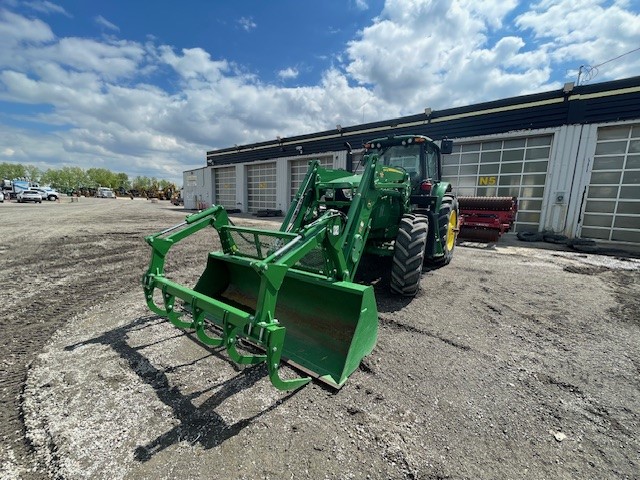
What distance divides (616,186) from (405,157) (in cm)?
914

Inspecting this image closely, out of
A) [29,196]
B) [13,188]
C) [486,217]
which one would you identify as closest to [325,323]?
[486,217]

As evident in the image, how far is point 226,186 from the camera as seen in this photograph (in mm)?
25266

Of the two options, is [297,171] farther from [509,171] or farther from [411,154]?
[411,154]

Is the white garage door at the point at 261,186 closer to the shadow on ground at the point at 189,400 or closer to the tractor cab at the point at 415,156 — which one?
the tractor cab at the point at 415,156

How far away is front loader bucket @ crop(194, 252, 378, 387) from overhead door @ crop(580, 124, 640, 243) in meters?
11.7

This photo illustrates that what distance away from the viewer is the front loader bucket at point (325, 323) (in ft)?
8.61

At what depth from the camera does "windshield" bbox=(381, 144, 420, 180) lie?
219 inches

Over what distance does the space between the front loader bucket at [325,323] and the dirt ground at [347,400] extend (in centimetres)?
20

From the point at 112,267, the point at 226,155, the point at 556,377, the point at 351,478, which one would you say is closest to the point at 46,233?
the point at 112,267

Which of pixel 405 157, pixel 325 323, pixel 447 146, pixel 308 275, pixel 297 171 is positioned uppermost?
pixel 297 171

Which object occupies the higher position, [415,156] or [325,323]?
[415,156]

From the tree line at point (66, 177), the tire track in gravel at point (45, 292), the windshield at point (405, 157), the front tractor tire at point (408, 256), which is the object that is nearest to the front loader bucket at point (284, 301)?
the tire track in gravel at point (45, 292)

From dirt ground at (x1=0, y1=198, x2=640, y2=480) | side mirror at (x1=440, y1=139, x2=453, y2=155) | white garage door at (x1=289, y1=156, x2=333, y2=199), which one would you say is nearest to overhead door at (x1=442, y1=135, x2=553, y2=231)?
side mirror at (x1=440, y1=139, x2=453, y2=155)

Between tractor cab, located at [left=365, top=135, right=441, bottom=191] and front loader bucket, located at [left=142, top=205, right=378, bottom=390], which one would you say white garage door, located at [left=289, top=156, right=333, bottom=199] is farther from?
front loader bucket, located at [left=142, top=205, right=378, bottom=390]
